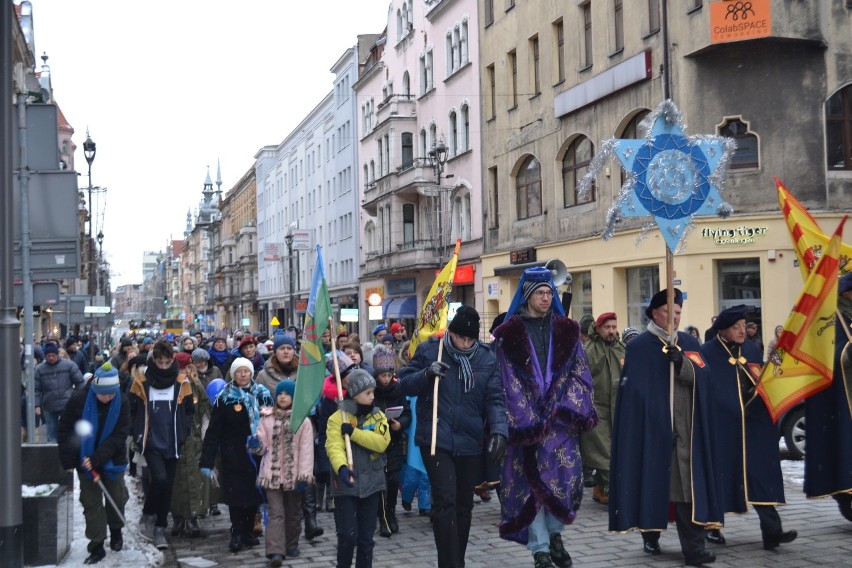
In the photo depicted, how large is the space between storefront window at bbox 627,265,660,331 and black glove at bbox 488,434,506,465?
64.8 ft

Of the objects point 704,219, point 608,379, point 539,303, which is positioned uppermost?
point 704,219

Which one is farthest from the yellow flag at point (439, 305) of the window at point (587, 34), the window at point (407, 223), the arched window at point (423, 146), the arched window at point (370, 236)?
the arched window at point (370, 236)

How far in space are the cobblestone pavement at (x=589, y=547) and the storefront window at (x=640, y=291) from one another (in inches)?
634

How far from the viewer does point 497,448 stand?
736cm

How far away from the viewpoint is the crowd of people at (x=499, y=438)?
25.2 feet

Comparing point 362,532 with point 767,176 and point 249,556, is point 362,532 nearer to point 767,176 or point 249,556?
point 249,556

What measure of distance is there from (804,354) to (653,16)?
19186mm

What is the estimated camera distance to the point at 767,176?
79.3 feet

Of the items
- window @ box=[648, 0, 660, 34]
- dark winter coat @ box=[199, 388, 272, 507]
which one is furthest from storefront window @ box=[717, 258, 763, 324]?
dark winter coat @ box=[199, 388, 272, 507]

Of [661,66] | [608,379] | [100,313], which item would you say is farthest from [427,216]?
[608,379]

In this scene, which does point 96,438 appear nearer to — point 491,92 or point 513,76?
point 513,76

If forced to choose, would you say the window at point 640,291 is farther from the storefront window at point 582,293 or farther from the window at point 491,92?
the window at point 491,92

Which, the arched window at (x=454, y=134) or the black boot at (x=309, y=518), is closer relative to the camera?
the black boot at (x=309, y=518)

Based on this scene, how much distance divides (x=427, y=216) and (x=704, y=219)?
21.9 metres
